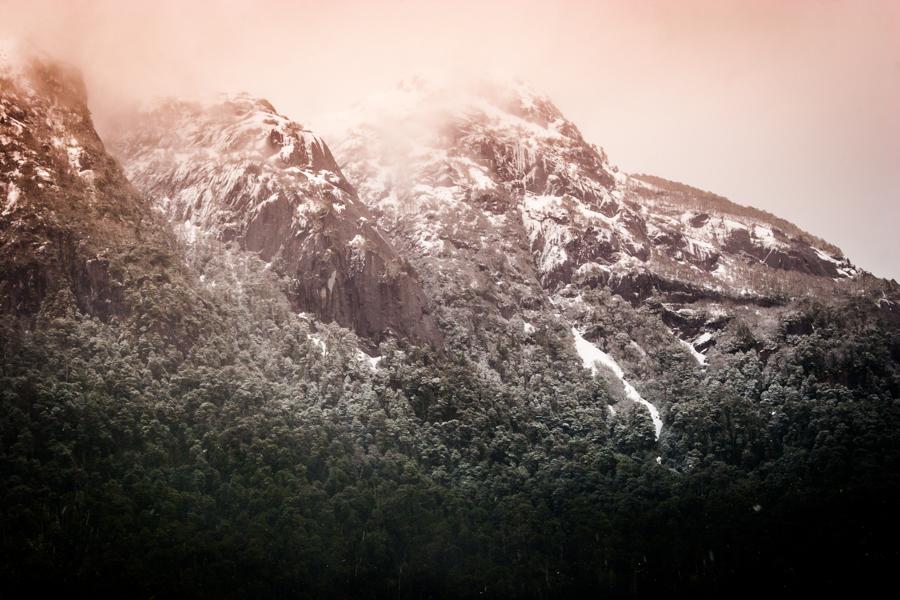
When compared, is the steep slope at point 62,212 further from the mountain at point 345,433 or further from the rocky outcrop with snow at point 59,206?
the mountain at point 345,433

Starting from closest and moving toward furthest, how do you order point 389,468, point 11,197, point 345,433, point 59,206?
1. point 389,468
2. point 345,433
3. point 11,197
4. point 59,206

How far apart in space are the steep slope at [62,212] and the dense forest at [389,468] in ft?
16.0

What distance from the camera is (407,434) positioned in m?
151

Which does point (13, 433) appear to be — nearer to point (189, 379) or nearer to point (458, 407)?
point (189, 379)

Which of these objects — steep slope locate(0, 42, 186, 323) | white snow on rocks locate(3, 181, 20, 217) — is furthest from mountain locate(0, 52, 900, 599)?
steep slope locate(0, 42, 186, 323)

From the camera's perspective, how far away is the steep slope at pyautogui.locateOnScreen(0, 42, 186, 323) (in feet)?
498

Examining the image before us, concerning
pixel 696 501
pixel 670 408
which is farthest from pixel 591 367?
pixel 696 501

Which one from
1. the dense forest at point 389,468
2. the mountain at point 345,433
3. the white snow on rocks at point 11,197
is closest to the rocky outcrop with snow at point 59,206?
the white snow on rocks at point 11,197

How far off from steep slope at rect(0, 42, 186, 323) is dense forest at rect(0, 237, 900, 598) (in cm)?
487

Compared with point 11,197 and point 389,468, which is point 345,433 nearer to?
point 389,468

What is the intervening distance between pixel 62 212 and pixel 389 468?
251 ft

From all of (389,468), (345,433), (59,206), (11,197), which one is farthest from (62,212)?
(389,468)

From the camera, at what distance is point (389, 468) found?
14175 cm

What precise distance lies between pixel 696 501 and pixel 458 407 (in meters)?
44.4
